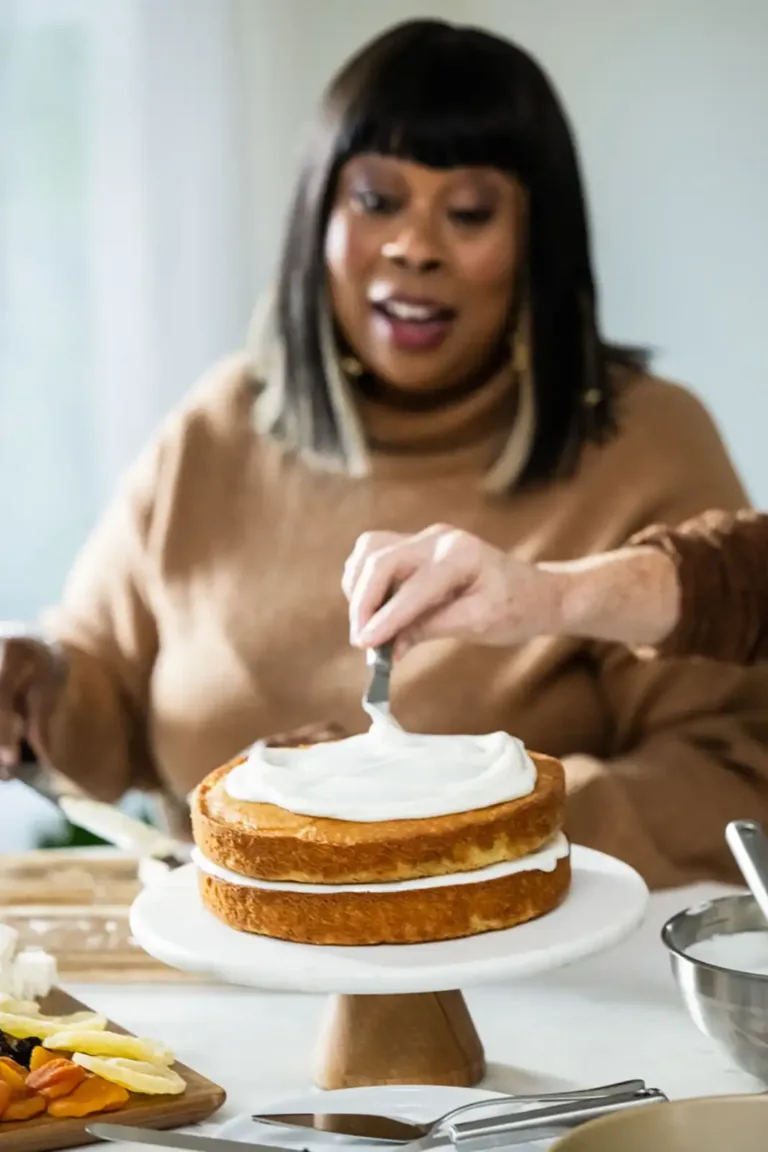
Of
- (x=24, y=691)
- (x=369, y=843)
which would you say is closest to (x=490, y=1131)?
(x=369, y=843)

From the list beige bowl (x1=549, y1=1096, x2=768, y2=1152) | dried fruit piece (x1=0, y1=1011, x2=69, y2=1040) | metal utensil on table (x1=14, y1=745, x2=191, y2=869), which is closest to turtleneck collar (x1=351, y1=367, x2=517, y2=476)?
metal utensil on table (x1=14, y1=745, x2=191, y2=869)

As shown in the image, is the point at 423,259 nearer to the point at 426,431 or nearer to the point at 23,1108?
the point at 426,431

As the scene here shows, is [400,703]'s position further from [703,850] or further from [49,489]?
[49,489]

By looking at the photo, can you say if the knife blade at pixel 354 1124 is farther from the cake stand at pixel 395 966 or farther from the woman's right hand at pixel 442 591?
the woman's right hand at pixel 442 591

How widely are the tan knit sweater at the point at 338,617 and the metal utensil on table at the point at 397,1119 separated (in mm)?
621

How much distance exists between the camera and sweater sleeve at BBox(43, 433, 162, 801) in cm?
168

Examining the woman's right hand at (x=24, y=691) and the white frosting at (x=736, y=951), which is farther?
the woman's right hand at (x=24, y=691)

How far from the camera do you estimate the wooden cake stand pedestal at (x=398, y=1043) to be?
0.86m

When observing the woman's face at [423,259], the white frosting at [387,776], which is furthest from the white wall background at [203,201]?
the white frosting at [387,776]

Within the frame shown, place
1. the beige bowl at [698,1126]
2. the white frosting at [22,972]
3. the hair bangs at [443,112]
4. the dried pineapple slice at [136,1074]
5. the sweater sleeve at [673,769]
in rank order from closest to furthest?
the beige bowl at [698,1126] → the dried pineapple slice at [136,1074] → the white frosting at [22,972] → the sweater sleeve at [673,769] → the hair bangs at [443,112]

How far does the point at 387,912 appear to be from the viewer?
0.84 meters

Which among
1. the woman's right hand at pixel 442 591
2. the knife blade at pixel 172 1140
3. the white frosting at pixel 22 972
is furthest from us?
the woman's right hand at pixel 442 591

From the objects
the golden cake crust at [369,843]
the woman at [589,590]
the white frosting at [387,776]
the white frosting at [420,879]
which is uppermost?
the woman at [589,590]

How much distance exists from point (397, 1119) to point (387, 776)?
21 cm
